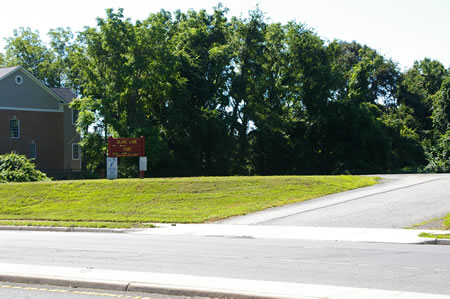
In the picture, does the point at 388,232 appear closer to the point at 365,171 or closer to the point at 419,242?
the point at 419,242

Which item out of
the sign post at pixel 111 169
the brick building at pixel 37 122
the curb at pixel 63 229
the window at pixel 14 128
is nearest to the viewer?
the curb at pixel 63 229

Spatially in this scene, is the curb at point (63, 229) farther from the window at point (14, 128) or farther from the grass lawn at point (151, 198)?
the window at point (14, 128)

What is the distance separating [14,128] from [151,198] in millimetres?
33830

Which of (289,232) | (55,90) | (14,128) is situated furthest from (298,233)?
(55,90)

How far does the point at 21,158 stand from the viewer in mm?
42625

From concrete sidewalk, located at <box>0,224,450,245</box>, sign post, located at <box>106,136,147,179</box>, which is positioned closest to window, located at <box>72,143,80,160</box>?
sign post, located at <box>106,136,147,179</box>

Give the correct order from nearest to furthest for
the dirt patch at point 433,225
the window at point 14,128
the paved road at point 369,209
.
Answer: the dirt patch at point 433,225
the paved road at point 369,209
the window at point 14,128

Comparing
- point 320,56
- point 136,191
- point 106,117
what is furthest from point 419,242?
point 320,56

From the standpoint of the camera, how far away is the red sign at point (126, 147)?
3500 centimetres

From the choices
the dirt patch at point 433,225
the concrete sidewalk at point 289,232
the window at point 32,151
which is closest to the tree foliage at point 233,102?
the window at point 32,151

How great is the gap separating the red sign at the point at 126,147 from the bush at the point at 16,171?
29.7 feet

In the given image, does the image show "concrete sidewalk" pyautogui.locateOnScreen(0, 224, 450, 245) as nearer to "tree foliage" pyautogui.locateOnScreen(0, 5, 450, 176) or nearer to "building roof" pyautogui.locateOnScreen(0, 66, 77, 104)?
"tree foliage" pyautogui.locateOnScreen(0, 5, 450, 176)

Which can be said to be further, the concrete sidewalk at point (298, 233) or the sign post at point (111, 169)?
the sign post at point (111, 169)

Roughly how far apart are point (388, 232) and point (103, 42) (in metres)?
40.1
